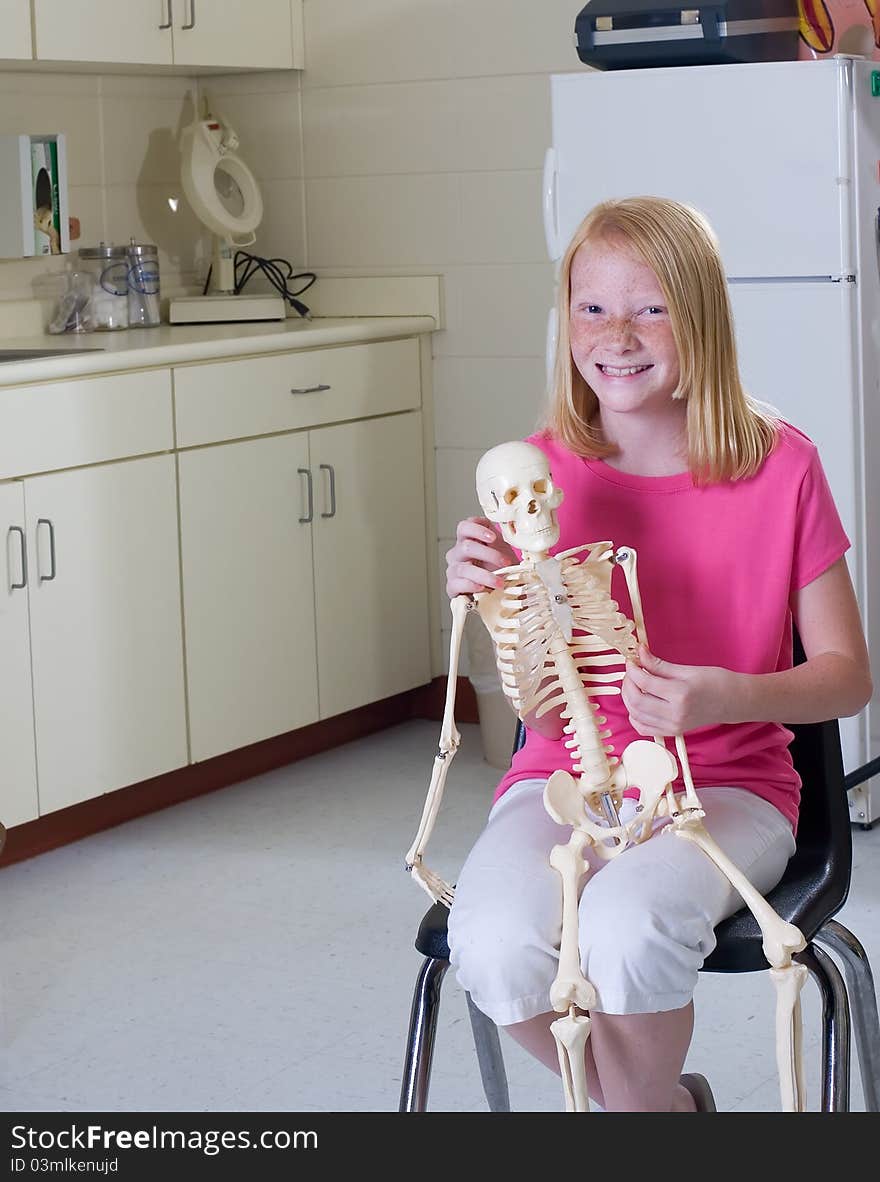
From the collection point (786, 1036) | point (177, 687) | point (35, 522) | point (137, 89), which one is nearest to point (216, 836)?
point (177, 687)

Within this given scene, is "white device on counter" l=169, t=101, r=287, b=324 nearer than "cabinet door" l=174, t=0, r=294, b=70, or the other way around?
"cabinet door" l=174, t=0, r=294, b=70

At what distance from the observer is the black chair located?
161 centimetres

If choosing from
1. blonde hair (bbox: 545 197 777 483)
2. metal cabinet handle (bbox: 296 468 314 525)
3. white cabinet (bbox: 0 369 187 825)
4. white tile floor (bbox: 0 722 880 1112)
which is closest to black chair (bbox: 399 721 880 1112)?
blonde hair (bbox: 545 197 777 483)

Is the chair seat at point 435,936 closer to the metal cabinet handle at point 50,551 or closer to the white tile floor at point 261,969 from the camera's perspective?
the white tile floor at point 261,969

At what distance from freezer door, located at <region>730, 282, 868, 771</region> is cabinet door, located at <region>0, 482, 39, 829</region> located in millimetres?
1364

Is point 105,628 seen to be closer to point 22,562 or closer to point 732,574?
point 22,562

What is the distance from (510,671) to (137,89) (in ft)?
9.41

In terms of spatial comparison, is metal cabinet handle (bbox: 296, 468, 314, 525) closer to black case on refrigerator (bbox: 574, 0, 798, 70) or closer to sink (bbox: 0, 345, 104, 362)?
sink (bbox: 0, 345, 104, 362)

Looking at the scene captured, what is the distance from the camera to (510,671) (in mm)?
1620

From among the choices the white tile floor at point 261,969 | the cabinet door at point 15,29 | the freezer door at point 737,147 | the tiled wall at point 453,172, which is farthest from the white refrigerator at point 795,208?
the cabinet door at point 15,29

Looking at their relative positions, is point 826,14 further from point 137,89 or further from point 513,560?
point 513,560

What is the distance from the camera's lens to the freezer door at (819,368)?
3.21 metres

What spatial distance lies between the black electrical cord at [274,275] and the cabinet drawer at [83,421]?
89 cm

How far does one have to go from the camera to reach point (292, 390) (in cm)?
370
